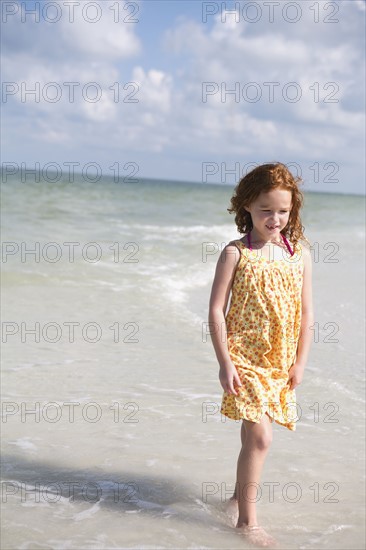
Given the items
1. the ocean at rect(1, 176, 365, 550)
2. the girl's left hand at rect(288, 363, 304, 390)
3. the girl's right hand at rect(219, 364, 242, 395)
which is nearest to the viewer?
the girl's right hand at rect(219, 364, 242, 395)

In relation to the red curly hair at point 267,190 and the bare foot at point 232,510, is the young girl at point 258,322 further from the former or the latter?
the bare foot at point 232,510

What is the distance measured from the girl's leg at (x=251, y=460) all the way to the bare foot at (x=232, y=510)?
0.60 ft

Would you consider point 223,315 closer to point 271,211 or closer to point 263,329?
point 263,329

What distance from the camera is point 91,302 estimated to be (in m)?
8.44

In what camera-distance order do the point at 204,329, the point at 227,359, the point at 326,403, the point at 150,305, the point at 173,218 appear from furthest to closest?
1. the point at 173,218
2. the point at 150,305
3. the point at 204,329
4. the point at 326,403
5. the point at 227,359

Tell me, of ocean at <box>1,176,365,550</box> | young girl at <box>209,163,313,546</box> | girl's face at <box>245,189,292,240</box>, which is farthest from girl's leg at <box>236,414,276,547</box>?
girl's face at <box>245,189,292,240</box>

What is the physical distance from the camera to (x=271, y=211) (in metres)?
3.21

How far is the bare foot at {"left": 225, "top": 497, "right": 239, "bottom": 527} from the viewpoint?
350 centimetres

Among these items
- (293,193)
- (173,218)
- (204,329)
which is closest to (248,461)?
(293,193)

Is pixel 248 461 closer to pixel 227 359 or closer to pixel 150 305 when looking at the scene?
pixel 227 359

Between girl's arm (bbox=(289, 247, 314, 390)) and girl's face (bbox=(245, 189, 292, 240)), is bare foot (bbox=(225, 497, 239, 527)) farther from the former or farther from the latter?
girl's face (bbox=(245, 189, 292, 240))

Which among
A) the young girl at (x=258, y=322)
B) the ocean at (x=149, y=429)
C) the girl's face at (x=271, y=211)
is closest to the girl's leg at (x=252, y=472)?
the young girl at (x=258, y=322)

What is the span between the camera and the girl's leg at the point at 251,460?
10.5 ft

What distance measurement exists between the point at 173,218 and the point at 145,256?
1305cm
